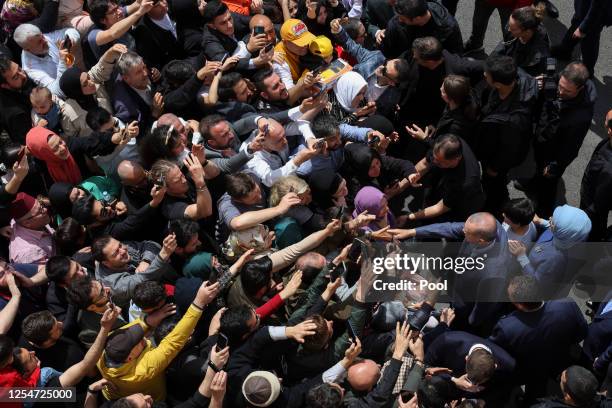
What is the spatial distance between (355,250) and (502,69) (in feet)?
6.49

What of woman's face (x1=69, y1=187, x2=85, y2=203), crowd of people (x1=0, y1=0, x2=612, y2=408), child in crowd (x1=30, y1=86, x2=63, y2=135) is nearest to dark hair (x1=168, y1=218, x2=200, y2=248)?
crowd of people (x1=0, y1=0, x2=612, y2=408)

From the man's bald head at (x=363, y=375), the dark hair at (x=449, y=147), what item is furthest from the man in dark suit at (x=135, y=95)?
the man's bald head at (x=363, y=375)

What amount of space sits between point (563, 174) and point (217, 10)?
392cm

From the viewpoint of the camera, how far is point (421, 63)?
623cm

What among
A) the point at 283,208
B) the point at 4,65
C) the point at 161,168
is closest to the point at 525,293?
the point at 283,208

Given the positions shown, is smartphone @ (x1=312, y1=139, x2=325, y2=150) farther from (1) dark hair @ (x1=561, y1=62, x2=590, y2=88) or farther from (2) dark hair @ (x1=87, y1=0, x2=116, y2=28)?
(2) dark hair @ (x1=87, y1=0, x2=116, y2=28)

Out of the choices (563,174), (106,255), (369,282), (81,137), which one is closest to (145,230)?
(106,255)

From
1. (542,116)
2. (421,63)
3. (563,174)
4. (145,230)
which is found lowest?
(563,174)

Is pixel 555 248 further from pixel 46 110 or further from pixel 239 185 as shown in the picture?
pixel 46 110

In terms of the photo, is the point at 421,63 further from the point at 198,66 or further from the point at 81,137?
the point at 81,137

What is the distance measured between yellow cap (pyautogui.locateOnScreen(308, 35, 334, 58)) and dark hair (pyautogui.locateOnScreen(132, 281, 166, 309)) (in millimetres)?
2957

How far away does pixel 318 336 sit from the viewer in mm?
4559

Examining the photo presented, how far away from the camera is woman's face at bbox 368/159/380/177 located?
Result: 572cm

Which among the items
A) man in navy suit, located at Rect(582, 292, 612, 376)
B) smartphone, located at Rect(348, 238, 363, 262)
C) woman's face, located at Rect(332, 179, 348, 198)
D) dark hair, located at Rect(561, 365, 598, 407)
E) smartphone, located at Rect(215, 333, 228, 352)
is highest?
woman's face, located at Rect(332, 179, 348, 198)
